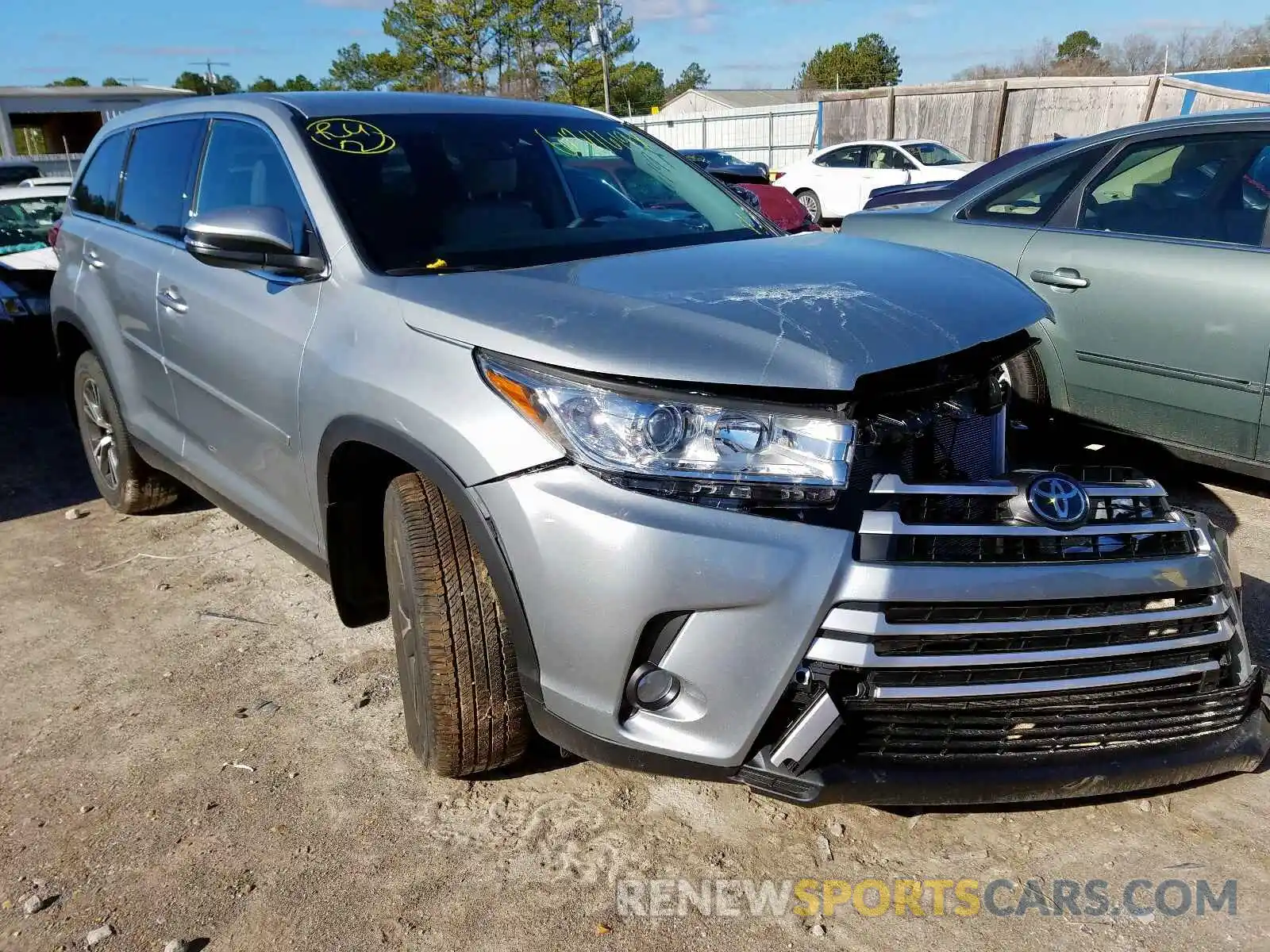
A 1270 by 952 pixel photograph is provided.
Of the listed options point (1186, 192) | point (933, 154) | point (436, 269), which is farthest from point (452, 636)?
point (933, 154)

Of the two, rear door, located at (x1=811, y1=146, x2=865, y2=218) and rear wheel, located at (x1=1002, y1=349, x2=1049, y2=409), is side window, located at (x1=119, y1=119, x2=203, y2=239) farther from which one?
rear door, located at (x1=811, y1=146, x2=865, y2=218)

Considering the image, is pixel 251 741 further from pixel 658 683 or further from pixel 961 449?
pixel 961 449

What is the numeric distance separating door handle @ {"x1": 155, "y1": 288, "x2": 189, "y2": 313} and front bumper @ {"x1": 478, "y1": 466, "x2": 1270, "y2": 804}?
6.13ft

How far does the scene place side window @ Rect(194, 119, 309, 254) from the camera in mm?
2928

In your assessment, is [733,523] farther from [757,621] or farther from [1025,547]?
[1025,547]

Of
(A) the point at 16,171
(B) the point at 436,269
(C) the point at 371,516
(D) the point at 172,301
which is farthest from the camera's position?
(A) the point at 16,171

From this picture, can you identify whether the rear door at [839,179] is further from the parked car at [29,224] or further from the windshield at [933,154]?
the parked car at [29,224]

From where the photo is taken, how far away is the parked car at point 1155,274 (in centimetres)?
381

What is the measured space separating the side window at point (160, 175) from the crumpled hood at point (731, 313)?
166 centimetres

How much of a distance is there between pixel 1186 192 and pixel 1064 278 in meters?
0.58

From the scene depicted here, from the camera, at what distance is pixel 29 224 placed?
8227 millimetres

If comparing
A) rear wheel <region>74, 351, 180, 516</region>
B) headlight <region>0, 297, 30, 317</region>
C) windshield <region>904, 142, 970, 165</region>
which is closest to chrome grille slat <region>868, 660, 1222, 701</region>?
rear wheel <region>74, 351, 180, 516</region>

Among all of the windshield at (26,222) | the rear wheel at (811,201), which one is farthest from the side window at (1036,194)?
the rear wheel at (811,201)

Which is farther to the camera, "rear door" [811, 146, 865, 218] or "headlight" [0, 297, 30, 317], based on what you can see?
Answer: "rear door" [811, 146, 865, 218]
